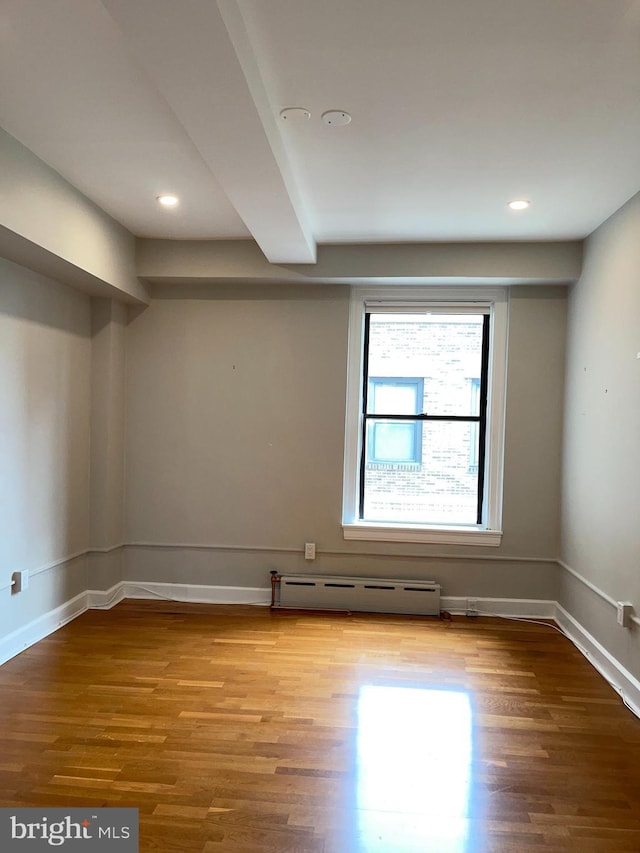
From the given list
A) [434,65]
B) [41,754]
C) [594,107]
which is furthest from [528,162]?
[41,754]

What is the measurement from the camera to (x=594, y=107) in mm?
2164

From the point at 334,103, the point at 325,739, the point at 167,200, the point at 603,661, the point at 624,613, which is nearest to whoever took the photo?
the point at 334,103

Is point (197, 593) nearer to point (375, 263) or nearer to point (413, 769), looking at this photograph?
point (413, 769)

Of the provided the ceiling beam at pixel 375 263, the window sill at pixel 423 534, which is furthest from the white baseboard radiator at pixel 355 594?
the ceiling beam at pixel 375 263

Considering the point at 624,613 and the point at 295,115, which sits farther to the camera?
the point at 624,613

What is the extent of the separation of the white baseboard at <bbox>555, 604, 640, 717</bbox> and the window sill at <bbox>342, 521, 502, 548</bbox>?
697 millimetres

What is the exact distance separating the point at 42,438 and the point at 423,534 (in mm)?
2711

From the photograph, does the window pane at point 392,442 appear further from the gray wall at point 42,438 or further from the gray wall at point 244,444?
the gray wall at point 42,438

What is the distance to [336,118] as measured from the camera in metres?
2.27

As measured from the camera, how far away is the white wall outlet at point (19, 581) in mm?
3205

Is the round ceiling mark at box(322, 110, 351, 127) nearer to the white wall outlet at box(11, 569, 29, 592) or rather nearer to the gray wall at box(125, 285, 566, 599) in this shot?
the gray wall at box(125, 285, 566, 599)

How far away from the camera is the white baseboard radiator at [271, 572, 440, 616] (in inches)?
157

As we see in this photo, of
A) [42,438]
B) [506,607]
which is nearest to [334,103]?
[42,438]

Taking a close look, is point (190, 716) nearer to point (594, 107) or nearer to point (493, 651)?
point (493, 651)
